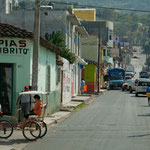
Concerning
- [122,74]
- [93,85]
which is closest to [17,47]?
[93,85]

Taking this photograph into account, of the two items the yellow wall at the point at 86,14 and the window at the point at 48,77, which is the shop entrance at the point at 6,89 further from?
the yellow wall at the point at 86,14

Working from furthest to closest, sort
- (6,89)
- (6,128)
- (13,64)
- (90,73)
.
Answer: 1. (90,73)
2. (13,64)
3. (6,89)
4. (6,128)

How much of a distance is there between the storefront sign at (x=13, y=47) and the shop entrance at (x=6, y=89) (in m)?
0.90

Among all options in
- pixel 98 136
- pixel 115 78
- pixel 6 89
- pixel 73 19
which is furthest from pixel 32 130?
pixel 115 78

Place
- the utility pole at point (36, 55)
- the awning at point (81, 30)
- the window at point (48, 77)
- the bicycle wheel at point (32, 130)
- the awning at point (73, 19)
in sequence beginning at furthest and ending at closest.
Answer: the awning at point (81, 30) < the awning at point (73, 19) < the window at point (48, 77) < the utility pole at point (36, 55) < the bicycle wheel at point (32, 130)

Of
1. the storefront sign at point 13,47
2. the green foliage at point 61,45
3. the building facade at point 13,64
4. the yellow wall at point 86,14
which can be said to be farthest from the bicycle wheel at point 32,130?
the yellow wall at point 86,14

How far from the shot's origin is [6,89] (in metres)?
20.6

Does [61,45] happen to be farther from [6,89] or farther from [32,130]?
[32,130]

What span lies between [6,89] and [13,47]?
1.91m

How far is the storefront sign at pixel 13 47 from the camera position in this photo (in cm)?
2073

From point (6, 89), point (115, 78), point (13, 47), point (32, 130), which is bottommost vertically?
point (32, 130)

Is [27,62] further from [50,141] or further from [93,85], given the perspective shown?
[93,85]

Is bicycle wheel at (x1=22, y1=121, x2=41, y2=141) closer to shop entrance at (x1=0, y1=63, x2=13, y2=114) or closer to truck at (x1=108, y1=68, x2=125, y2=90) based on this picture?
shop entrance at (x1=0, y1=63, x2=13, y2=114)

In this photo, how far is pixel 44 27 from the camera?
146 feet
